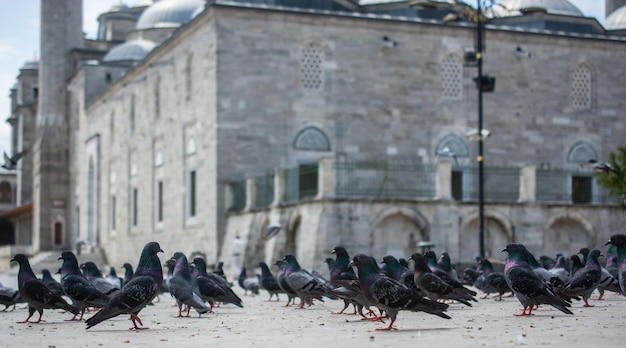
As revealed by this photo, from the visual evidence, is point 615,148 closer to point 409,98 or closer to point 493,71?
point 493,71

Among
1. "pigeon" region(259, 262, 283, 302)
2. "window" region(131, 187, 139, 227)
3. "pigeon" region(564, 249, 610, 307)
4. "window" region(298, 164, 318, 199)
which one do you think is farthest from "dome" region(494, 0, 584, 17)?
"pigeon" region(564, 249, 610, 307)

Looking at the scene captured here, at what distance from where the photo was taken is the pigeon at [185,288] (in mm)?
13336

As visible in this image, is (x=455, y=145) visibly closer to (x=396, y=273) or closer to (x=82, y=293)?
(x=396, y=273)

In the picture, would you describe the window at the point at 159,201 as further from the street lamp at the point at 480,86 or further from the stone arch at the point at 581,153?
the street lamp at the point at 480,86

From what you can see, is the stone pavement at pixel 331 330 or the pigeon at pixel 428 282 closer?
the stone pavement at pixel 331 330

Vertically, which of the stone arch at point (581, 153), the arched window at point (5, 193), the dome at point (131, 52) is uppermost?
the dome at point (131, 52)

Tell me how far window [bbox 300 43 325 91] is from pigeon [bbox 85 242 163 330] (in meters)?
21.0

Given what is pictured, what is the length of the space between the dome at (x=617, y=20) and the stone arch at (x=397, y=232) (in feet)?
55.4

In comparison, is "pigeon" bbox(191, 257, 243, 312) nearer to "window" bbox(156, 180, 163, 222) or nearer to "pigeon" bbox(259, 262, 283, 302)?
"pigeon" bbox(259, 262, 283, 302)

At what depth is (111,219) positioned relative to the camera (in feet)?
153

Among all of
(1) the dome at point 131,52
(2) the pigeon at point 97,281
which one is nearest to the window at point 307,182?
(2) the pigeon at point 97,281

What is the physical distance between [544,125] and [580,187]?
139 inches

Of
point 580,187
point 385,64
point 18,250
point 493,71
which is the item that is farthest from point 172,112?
point 18,250

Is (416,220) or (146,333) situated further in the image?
(416,220)
